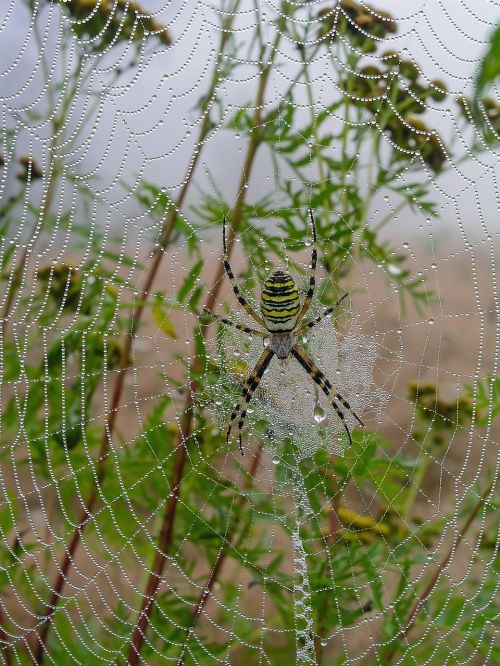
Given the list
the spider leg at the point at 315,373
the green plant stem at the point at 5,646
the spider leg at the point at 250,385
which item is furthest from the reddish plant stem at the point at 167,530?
the spider leg at the point at 315,373

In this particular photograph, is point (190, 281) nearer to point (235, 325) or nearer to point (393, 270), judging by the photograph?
point (235, 325)

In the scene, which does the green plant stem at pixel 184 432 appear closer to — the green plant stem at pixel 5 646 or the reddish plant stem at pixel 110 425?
the reddish plant stem at pixel 110 425

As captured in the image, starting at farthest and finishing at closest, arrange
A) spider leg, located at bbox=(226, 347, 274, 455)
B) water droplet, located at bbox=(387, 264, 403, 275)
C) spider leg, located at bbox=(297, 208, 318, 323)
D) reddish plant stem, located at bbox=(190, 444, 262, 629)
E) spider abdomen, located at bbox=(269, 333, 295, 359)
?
spider abdomen, located at bbox=(269, 333, 295, 359), spider leg, located at bbox=(226, 347, 274, 455), water droplet, located at bbox=(387, 264, 403, 275), spider leg, located at bbox=(297, 208, 318, 323), reddish plant stem, located at bbox=(190, 444, 262, 629)

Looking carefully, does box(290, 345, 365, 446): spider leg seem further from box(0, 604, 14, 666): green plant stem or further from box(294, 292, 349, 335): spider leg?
box(0, 604, 14, 666): green plant stem

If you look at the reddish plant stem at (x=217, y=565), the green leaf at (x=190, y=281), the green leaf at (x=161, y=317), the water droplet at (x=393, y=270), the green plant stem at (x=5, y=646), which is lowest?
the green plant stem at (x=5, y=646)

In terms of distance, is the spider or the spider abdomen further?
the spider abdomen

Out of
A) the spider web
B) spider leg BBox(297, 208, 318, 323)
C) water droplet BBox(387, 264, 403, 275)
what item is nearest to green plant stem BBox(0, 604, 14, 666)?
the spider web
